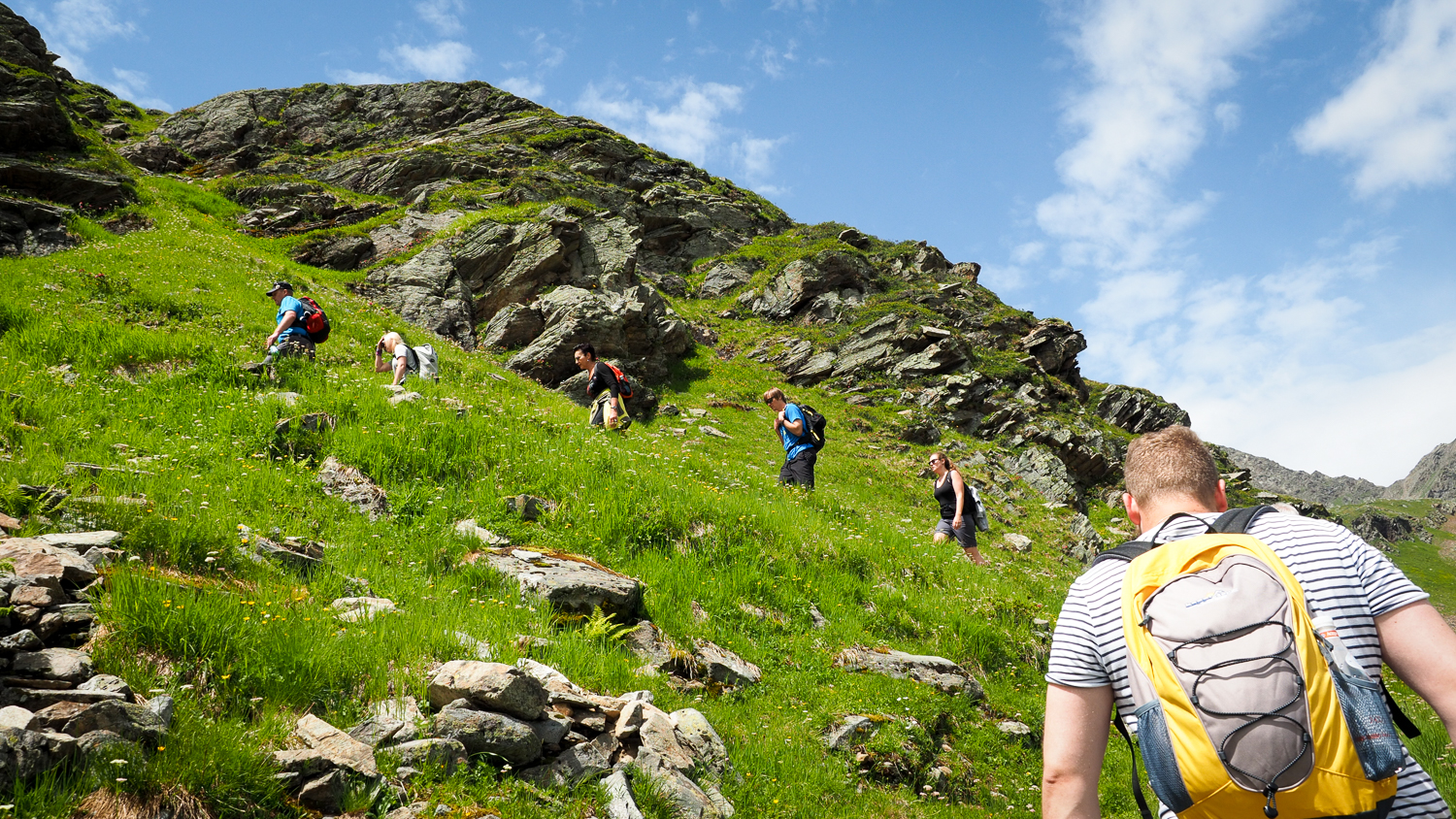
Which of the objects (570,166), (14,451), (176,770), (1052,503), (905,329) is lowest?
(176,770)

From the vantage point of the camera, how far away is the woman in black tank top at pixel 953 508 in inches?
516

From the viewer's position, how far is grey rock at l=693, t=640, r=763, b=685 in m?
6.32

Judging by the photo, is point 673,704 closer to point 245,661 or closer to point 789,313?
point 245,661

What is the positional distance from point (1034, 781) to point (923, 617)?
109 inches

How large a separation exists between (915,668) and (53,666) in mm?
7267

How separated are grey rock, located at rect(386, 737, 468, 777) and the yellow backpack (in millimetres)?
3495

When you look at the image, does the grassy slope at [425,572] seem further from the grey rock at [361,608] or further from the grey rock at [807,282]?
the grey rock at [807,282]

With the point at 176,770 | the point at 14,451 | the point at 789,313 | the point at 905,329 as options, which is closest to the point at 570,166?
the point at 789,313

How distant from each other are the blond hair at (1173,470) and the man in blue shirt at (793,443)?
33.1ft

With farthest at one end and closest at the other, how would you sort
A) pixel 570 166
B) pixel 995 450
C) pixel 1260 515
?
1. pixel 570 166
2. pixel 995 450
3. pixel 1260 515

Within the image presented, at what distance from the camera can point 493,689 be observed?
4.17 metres

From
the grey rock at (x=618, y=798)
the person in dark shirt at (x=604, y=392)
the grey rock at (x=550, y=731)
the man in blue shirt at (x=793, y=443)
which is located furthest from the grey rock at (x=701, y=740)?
the person in dark shirt at (x=604, y=392)

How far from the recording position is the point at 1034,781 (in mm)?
6391

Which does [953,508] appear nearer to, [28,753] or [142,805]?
[142,805]
